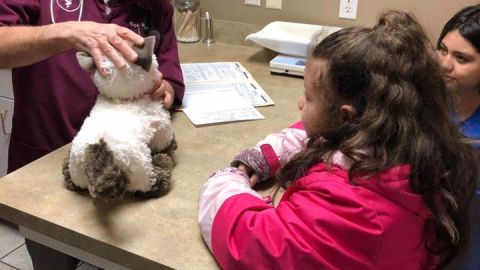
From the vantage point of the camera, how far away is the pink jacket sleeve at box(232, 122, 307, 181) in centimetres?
91

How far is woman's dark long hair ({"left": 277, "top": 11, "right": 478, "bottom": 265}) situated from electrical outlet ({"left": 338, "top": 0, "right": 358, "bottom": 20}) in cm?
113

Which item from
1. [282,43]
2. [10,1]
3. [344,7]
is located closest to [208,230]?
[10,1]

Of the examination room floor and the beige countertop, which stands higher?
the beige countertop

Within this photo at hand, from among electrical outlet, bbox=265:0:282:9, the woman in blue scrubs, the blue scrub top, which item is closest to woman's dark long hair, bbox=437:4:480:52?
the woman in blue scrubs

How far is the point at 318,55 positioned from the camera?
733mm

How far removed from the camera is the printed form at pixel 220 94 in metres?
1.23

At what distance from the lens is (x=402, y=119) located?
0.66 meters

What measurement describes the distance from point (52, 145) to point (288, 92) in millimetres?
706

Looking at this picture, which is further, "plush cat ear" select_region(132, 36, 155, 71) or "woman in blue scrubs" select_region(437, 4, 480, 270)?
"woman in blue scrubs" select_region(437, 4, 480, 270)

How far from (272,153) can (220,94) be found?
1.58 feet

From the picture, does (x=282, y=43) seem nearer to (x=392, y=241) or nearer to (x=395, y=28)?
(x=395, y=28)

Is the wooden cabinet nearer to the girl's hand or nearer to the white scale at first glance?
the white scale

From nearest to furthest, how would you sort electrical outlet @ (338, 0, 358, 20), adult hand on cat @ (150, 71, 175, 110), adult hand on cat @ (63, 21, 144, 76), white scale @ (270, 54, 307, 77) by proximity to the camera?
1. adult hand on cat @ (63, 21, 144, 76)
2. adult hand on cat @ (150, 71, 175, 110)
3. white scale @ (270, 54, 307, 77)
4. electrical outlet @ (338, 0, 358, 20)

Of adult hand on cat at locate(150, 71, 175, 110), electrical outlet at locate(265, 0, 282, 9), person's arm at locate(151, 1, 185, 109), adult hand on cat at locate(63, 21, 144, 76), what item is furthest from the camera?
electrical outlet at locate(265, 0, 282, 9)
